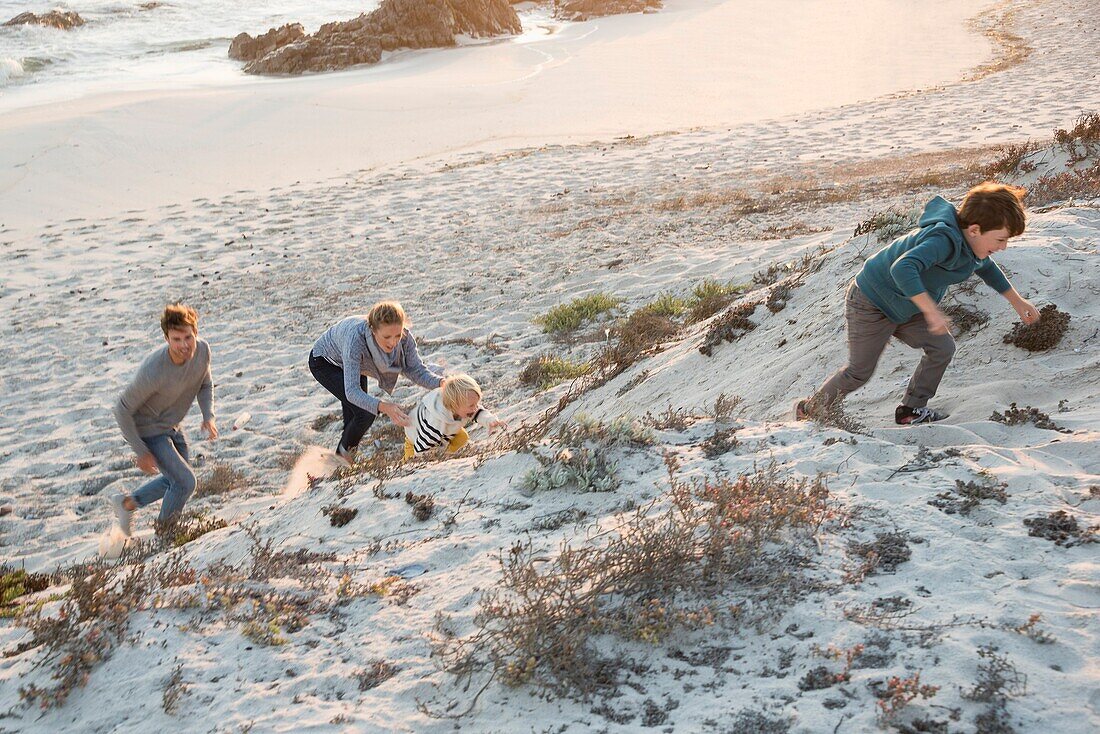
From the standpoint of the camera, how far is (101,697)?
3.22 metres

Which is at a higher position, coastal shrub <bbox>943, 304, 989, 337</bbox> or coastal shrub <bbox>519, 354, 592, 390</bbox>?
coastal shrub <bbox>943, 304, 989, 337</bbox>

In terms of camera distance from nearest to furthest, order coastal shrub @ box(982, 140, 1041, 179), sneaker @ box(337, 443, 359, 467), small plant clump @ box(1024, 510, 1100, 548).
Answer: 1. small plant clump @ box(1024, 510, 1100, 548)
2. sneaker @ box(337, 443, 359, 467)
3. coastal shrub @ box(982, 140, 1041, 179)

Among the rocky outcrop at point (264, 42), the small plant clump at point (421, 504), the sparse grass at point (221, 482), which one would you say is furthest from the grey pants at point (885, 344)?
the rocky outcrop at point (264, 42)

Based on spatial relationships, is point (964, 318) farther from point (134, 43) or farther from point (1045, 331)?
point (134, 43)

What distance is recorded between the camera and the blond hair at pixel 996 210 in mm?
4012

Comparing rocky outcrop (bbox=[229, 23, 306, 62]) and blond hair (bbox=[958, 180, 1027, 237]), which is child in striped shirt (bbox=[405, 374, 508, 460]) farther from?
rocky outcrop (bbox=[229, 23, 306, 62])

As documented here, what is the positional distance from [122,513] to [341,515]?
205 centimetres

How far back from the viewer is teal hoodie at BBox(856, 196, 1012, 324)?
4.14 metres

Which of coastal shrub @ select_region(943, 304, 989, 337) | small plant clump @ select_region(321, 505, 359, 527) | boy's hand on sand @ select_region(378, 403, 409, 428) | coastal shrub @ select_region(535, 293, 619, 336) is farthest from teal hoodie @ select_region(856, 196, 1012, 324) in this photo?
coastal shrub @ select_region(535, 293, 619, 336)

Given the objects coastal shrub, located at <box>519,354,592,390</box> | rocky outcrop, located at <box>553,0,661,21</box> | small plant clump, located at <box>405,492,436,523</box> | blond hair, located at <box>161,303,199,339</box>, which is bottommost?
coastal shrub, located at <box>519,354,592,390</box>

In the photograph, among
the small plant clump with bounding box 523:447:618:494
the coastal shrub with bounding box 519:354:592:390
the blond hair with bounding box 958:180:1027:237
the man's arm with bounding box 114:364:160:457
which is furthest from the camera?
the coastal shrub with bounding box 519:354:592:390

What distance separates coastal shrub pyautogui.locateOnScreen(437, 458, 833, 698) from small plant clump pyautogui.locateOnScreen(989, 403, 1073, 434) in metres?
1.40

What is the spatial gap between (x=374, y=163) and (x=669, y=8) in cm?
2492

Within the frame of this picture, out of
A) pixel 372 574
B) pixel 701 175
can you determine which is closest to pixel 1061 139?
pixel 701 175
